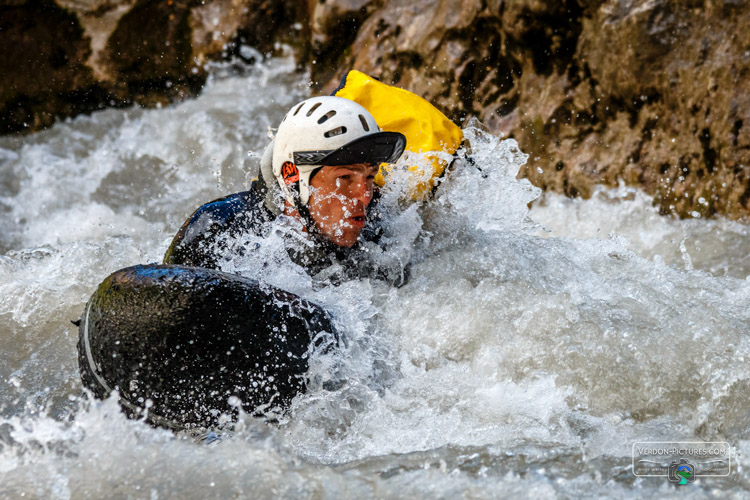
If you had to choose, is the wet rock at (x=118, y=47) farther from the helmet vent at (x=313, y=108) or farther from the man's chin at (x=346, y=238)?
the man's chin at (x=346, y=238)

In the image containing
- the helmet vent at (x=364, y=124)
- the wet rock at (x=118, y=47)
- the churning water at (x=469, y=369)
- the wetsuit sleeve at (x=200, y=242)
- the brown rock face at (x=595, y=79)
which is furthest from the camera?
the wet rock at (x=118, y=47)

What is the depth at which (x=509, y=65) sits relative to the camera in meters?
5.49

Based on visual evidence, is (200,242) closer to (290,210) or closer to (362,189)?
(290,210)

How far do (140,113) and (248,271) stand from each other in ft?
14.1

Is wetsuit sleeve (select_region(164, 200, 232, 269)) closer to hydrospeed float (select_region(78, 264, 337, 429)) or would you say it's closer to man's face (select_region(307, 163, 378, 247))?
man's face (select_region(307, 163, 378, 247))

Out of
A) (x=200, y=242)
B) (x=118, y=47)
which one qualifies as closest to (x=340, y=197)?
(x=200, y=242)

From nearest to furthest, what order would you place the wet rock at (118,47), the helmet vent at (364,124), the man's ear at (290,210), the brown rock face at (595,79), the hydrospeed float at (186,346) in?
1. the hydrospeed float at (186,346)
2. the helmet vent at (364,124)
3. the man's ear at (290,210)
4. the brown rock face at (595,79)
5. the wet rock at (118,47)

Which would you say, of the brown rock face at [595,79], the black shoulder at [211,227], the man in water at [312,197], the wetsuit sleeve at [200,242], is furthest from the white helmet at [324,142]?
the brown rock face at [595,79]

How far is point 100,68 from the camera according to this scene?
6676mm

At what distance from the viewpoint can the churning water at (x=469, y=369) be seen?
6.56 feet

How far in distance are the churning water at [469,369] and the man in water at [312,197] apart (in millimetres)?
157

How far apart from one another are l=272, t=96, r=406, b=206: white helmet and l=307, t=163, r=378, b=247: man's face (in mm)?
48

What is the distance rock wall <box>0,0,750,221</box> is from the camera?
461cm

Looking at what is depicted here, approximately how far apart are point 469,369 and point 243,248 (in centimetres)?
111
